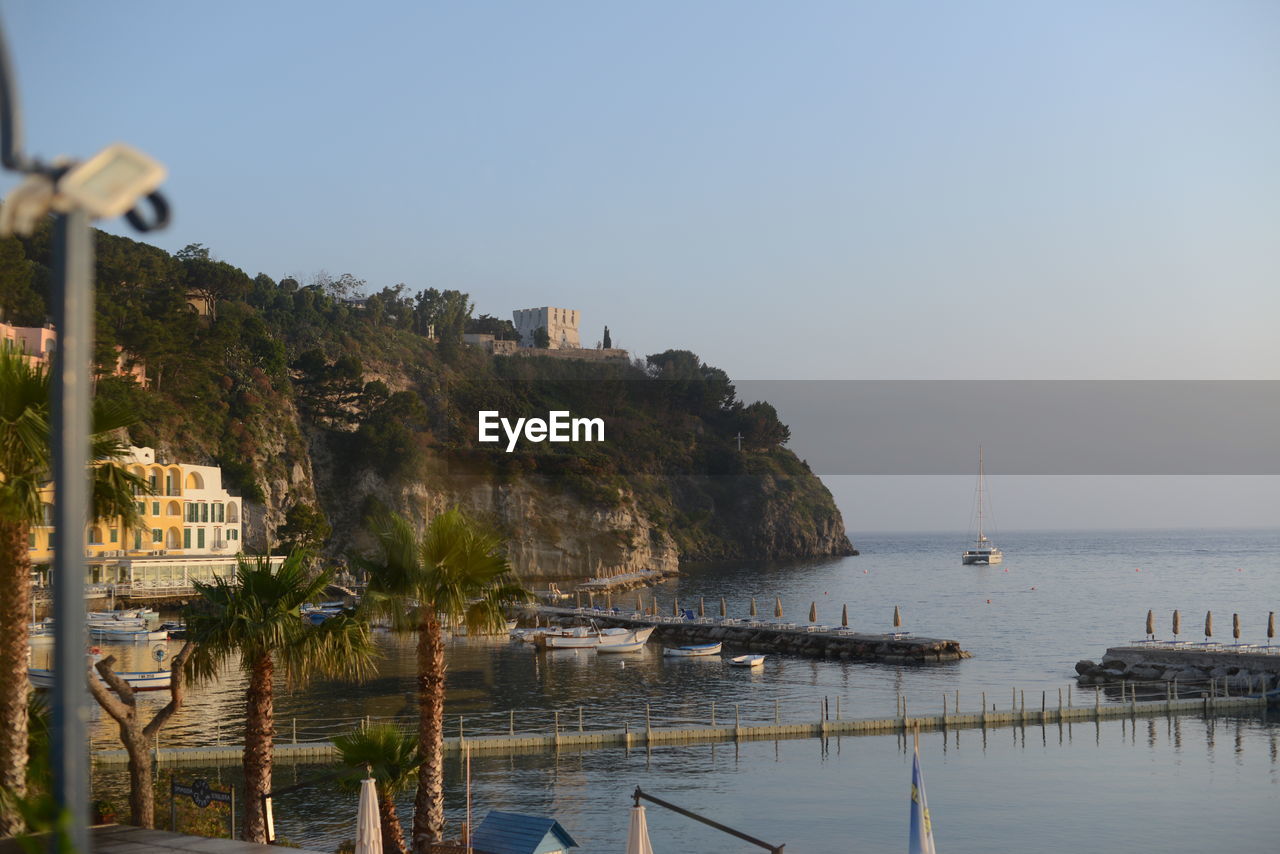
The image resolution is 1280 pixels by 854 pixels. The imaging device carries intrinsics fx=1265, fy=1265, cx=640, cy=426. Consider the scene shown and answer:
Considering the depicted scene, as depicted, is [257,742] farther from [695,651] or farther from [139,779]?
[695,651]

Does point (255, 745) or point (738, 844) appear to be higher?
point (255, 745)

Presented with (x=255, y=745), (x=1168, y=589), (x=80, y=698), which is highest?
(x=80, y=698)

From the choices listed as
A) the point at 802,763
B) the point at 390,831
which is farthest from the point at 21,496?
the point at 802,763

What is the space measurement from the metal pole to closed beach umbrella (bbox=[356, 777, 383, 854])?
16470 mm

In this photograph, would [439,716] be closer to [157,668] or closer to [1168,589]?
[157,668]

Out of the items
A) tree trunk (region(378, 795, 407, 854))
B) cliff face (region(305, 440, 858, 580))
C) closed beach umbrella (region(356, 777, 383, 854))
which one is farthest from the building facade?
closed beach umbrella (region(356, 777, 383, 854))

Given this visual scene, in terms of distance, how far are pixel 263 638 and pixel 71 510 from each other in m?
15.9

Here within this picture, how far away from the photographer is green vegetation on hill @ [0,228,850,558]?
4493 inches

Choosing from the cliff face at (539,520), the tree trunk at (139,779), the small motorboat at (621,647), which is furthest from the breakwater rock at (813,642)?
the tree trunk at (139,779)

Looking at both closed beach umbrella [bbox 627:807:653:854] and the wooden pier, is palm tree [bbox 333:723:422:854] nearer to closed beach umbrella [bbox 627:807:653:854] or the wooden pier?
closed beach umbrella [bbox 627:807:653:854]

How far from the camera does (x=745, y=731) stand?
48594mm

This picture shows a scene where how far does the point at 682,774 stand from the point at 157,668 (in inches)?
1482

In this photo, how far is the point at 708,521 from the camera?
19575cm

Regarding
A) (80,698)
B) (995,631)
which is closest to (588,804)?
(80,698)
